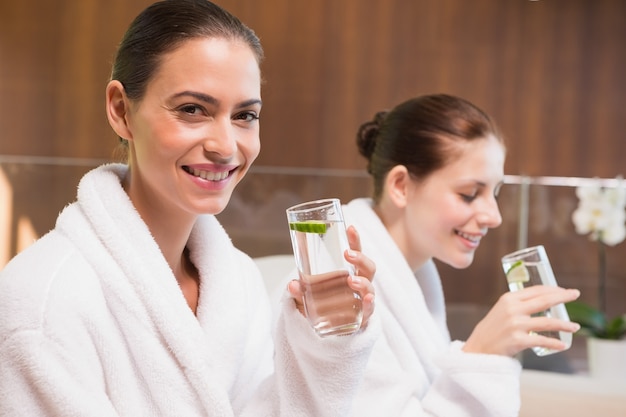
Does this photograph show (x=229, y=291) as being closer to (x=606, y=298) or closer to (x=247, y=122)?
Result: (x=247, y=122)

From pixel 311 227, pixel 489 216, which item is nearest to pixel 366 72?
pixel 489 216

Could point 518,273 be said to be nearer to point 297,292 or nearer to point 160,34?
point 297,292

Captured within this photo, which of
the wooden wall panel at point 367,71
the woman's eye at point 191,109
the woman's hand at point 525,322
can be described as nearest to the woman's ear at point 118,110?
the woman's eye at point 191,109

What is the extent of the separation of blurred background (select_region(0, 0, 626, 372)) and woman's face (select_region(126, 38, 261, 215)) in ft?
9.14

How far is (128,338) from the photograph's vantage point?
1.14 metres

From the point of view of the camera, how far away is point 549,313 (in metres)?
1.46

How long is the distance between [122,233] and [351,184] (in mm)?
1404

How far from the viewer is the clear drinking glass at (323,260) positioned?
40.8 inches

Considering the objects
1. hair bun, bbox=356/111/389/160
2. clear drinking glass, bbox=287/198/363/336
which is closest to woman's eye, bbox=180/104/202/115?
clear drinking glass, bbox=287/198/363/336

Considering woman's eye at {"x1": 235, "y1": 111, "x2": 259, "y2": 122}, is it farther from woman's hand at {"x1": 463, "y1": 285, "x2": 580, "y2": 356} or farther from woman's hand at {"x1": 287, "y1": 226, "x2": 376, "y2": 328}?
woman's hand at {"x1": 463, "y1": 285, "x2": 580, "y2": 356}

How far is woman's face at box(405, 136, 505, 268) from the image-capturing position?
1.70m

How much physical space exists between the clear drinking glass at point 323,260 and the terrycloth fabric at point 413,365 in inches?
17.1

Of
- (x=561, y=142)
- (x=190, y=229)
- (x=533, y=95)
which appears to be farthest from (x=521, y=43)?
(x=190, y=229)

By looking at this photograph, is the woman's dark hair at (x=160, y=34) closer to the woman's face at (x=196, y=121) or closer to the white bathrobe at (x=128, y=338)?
the woman's face at (x=196, y=121)
